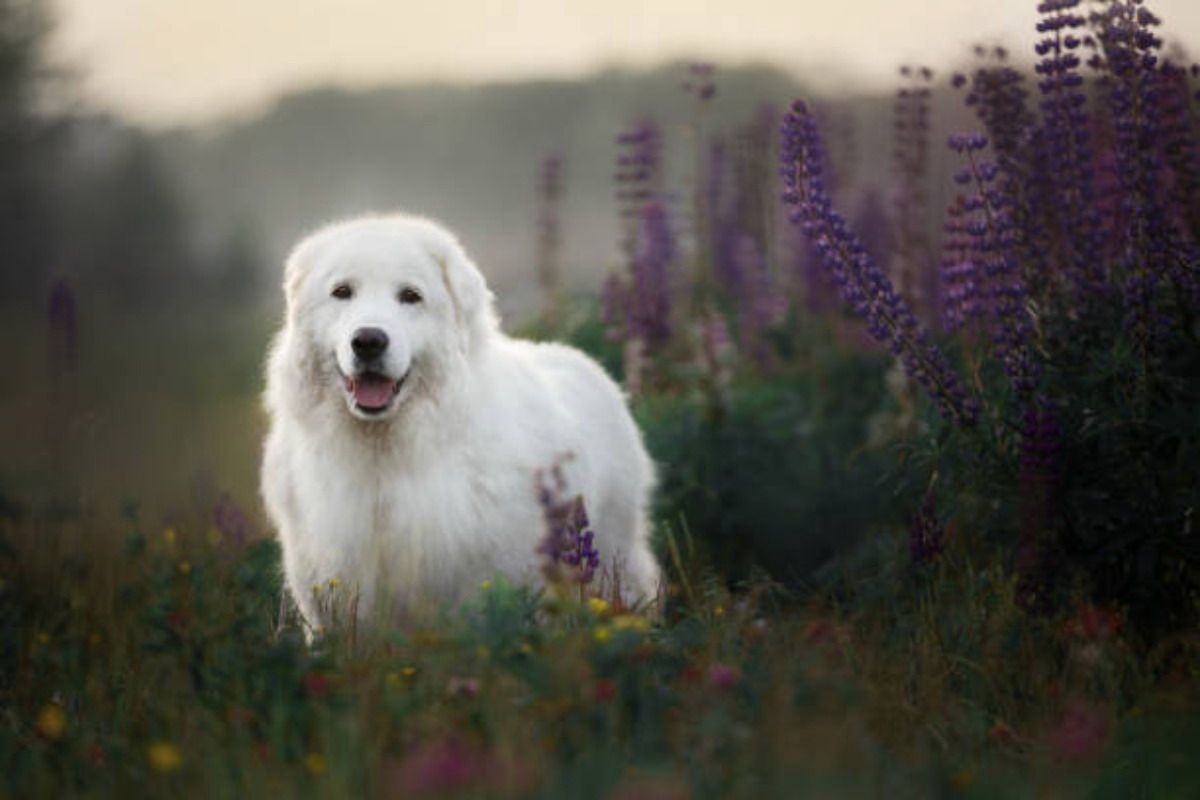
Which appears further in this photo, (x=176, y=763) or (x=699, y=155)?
(x=699, y=155)

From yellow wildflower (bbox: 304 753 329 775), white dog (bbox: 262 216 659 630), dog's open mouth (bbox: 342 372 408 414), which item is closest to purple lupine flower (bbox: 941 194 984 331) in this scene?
white dog (bbox: 262 216 659 630)

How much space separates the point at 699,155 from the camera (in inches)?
302

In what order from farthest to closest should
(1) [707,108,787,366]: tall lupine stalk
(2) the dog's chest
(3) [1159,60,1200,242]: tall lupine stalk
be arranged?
(1) [707,108,787,366]: tall lupine stalk, (3) [1159,60,1200,242]: tall lupine stalk, (2) the dog's chest

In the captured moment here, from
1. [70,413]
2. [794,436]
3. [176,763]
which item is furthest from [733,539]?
[176,763]

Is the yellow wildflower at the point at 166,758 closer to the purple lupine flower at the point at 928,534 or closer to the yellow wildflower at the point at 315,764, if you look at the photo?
the yellow wildflower at the point at 315,764

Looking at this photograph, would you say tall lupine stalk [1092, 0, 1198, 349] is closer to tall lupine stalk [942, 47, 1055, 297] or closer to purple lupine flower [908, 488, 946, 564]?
tall lupine stalk [942, 47, 1055, 297]

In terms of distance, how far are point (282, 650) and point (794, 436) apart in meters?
4.24

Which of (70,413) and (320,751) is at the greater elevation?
(70,413)

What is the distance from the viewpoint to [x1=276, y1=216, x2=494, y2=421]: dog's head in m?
4.05

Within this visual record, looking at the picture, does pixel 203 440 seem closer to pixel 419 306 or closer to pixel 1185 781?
pixel 419 306

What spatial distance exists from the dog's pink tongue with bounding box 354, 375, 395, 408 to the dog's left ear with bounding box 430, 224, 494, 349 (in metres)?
0.38

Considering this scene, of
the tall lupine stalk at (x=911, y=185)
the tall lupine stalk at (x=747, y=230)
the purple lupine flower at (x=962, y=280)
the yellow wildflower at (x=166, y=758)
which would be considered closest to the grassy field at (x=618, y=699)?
the yellow wildflower at (x=166, y=758)

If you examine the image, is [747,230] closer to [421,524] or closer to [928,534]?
[928,534]

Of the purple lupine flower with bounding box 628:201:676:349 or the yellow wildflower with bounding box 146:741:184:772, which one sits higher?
the purple lupine flower with bounding box 628:201:676:349
